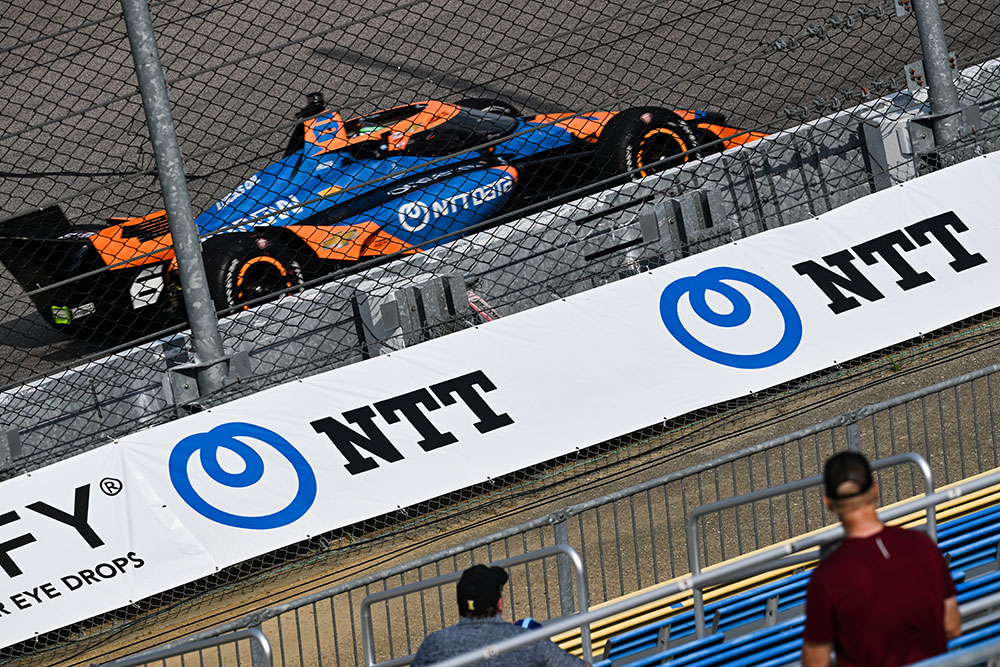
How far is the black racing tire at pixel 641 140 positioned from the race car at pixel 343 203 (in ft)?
0.04

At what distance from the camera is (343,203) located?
32.5 ft

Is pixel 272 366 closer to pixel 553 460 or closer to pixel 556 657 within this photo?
pixel 553 460

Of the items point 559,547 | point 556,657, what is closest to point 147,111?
point 559,547

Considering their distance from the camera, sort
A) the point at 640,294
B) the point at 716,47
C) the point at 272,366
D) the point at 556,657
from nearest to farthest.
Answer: the point at 556,657 < the point at 640,294 < the point at 272,366 < the point at 716,47

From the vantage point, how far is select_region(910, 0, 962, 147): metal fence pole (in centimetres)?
861

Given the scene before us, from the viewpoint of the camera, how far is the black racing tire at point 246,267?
9.13 meters

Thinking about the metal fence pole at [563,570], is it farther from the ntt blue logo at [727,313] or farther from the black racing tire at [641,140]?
the black racing tire at [641,140]

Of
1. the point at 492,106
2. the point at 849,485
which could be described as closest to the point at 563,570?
the point at 849,485

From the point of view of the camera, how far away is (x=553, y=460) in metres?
8.29

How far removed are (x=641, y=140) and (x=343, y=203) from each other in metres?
2.47

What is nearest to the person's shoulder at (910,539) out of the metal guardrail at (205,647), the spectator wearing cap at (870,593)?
the spectator wearing cap at (870,593)

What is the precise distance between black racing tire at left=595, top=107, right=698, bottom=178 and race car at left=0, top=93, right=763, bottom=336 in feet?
0.04

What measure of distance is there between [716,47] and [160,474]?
9746 millimetres

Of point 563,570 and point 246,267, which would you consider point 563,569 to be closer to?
point 563,570
